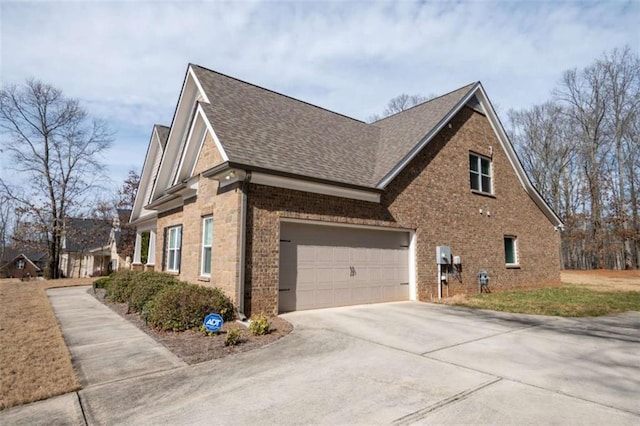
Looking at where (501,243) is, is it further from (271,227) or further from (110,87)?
(110,87)

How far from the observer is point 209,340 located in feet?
22.7

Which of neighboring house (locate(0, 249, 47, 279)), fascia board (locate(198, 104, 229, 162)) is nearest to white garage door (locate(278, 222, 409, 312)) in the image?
fascia board (locate(198, 104, 229, 162))

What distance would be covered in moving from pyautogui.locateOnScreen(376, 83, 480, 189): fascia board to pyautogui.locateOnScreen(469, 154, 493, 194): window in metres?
2.26

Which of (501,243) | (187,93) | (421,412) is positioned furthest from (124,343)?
(501,243)

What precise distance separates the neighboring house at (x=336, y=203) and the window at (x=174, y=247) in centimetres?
8

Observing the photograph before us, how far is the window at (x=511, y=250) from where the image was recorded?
55.4 feet

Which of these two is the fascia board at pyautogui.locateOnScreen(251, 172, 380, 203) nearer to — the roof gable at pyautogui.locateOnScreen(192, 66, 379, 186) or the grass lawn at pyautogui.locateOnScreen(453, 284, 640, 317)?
the roof gable at pyautogui.locateOnScreen(192, 66, 379, 186)

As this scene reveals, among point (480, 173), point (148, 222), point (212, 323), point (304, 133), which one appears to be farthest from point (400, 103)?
point (212, 323)

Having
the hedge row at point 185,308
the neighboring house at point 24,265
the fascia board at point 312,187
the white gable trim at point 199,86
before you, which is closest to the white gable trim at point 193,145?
the white gable trim at point 199,86

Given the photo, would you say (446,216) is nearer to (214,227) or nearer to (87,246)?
(214,227)

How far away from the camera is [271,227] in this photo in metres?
9.32

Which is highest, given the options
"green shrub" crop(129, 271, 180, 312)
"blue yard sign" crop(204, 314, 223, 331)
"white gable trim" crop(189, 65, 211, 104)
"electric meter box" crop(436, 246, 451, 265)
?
"white gable trim" crop(189, 65, 211, 104)

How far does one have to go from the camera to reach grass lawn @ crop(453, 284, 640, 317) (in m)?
10.3

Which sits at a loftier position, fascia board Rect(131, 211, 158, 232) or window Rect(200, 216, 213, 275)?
fascia board Rect(131, 211, 158, 232)
